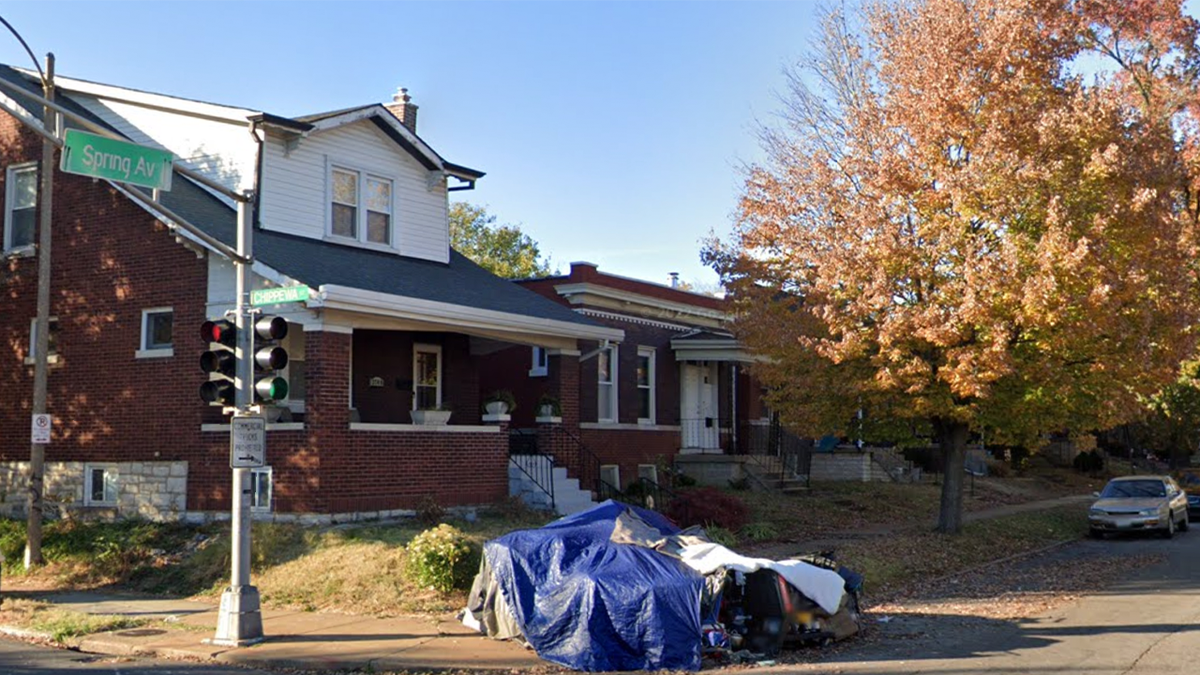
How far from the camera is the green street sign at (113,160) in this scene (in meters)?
10.9

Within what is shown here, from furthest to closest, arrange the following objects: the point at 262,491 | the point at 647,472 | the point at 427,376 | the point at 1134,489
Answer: the point at 1134,489 → the point at 647,472 → the point at 427,376 → the point at 262,491

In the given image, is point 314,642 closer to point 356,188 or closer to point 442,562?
point 442,562

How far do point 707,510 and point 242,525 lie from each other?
33.1 feet

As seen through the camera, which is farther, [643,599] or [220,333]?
[220,333]

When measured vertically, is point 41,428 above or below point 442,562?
above

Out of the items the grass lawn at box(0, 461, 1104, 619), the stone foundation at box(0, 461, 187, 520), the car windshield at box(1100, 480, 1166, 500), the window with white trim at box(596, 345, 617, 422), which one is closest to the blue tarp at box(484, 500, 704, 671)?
the grass lawn at box(0, 461, 1104, 619)

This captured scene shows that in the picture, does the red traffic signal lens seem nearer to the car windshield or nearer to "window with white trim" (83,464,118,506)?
"window with white trim" (83,464,118,506)

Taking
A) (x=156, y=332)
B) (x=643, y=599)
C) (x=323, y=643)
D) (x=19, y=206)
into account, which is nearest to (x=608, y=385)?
(x=156, y=332)

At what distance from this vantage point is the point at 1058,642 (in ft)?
40.0

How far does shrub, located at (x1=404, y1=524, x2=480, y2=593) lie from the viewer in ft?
47.3

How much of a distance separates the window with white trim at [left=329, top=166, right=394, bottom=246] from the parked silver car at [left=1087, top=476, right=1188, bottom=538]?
16913 millimetres

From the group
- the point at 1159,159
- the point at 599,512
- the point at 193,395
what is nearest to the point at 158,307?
the point at 193,395

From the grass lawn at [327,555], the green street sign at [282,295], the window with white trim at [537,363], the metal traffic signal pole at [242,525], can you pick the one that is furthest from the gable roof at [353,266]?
the metal traffic signal pole at [242,525]

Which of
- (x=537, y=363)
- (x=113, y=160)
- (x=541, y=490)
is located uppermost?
(x=113, y=160)
